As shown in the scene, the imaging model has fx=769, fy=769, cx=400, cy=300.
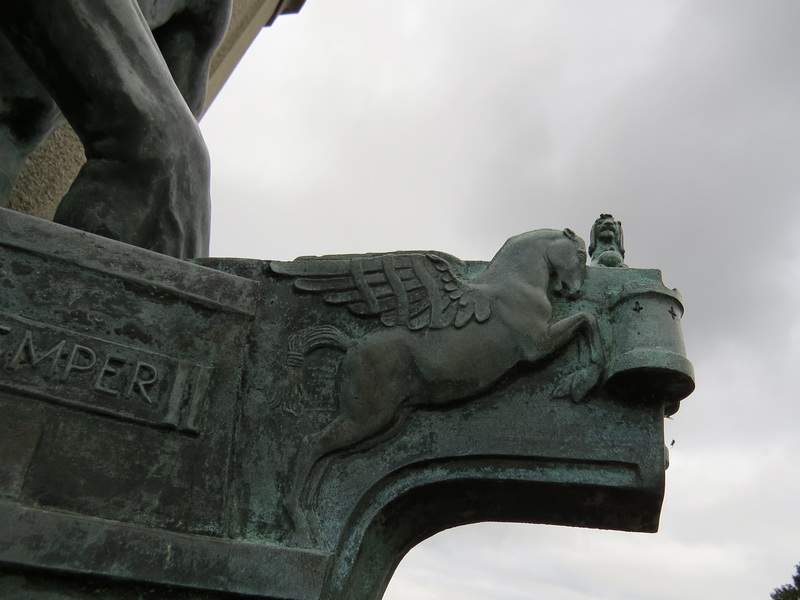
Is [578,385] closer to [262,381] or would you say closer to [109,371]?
[262,381]

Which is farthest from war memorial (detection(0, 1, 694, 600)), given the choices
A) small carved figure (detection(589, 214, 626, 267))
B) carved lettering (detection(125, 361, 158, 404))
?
small carved figure (detection(589, 214, 626, 267))

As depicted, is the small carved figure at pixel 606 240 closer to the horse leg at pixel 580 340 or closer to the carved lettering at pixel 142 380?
the horse leg at pixel 580 340

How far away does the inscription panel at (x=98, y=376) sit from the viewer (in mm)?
1677

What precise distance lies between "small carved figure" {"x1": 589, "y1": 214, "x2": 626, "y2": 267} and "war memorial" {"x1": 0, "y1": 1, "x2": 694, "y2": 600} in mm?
154

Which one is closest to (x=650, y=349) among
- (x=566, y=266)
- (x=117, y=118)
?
(x=566, y=266)

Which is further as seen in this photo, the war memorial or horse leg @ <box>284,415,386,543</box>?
horse leg @ <box>284,415,386,543</box>

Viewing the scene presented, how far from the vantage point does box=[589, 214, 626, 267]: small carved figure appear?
94.1 inches

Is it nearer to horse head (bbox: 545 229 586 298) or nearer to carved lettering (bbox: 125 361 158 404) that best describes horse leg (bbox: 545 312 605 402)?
horse head (bbox: 545 229 586 298)

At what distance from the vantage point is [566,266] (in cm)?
219

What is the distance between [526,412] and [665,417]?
0.38 meters

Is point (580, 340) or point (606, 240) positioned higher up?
point (606, 240)

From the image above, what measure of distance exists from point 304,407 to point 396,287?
0.41 meters

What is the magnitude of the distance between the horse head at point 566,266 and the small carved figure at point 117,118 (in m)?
1.02

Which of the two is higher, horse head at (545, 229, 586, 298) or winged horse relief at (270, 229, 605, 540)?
horse head at (545, 229, 586, 298)
